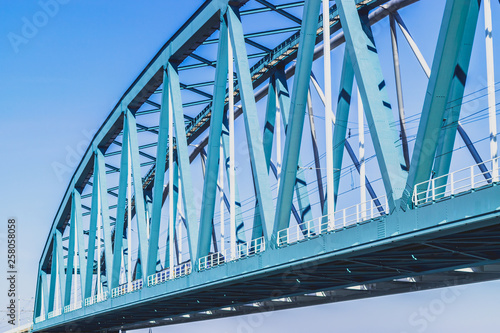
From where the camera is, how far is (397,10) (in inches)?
1473

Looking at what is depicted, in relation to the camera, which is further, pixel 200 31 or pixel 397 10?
pixel 200 31

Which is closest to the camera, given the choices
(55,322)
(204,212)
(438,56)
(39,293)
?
(438,56)

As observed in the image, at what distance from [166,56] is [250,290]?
636 inches

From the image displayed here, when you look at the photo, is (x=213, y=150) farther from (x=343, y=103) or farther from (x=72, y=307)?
(x=72, y=307)

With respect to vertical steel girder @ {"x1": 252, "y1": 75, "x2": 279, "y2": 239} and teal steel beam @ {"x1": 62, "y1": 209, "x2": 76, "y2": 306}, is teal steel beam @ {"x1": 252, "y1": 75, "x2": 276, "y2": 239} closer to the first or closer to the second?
vertical steel girder @ {"x1": 252, "y1": 75, "x2": 279, "y2": 239}

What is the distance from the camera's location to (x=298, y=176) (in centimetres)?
4184

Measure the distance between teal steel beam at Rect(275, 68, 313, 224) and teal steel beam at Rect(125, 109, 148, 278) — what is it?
10257 millimetres

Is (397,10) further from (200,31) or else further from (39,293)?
(39,293)

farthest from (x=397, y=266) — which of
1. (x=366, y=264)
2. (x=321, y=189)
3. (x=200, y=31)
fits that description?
(x=200, y=31)

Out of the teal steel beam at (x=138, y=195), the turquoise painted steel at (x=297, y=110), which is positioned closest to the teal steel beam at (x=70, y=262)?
the teal steel beam at (x=138, y=195)

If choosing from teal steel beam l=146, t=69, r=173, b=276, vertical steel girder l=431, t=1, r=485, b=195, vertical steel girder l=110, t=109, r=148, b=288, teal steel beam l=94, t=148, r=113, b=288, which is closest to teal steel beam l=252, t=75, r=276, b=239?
teal steel beam l=146, t=69, r=173, b=276

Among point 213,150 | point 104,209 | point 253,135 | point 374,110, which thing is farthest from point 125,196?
point 374,110

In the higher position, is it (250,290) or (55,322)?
(55,322)

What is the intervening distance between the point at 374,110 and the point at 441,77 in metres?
3.46
